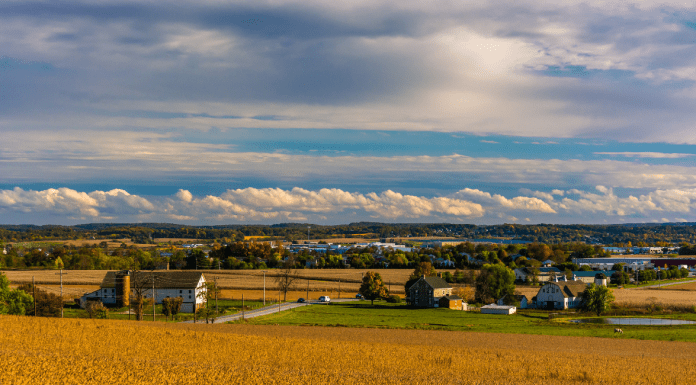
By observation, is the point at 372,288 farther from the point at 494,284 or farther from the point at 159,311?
the point at 159,311

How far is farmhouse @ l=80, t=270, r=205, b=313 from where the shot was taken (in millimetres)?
82812

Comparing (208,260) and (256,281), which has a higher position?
(208,260)

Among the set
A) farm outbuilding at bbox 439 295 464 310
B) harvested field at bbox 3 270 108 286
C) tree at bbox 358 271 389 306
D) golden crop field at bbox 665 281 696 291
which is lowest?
golden crop field at bbox 665 281 696 291

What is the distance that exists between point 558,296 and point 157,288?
6684 centimetres

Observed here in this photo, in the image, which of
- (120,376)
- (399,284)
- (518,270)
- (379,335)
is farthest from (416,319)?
(518,270)

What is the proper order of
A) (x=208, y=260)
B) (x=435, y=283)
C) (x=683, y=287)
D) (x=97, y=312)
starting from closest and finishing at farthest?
(x=97, y=312)
(x=435, y=283)
(x=683, y=287)
(x=208, y=260)

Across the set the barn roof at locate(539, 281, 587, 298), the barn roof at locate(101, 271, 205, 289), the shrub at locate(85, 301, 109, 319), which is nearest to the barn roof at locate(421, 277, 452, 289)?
the barn roof at locate(539, 281, 587, 298)

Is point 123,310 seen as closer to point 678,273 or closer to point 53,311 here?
point 53,311

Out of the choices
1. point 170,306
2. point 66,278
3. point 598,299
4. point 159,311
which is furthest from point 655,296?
point 66,278

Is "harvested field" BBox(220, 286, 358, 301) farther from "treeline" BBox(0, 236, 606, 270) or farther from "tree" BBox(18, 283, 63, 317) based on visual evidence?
"treeline" BBox(0, 236, 606, 270)

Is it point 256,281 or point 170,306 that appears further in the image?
point 256,281

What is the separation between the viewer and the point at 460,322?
67688 millimetres

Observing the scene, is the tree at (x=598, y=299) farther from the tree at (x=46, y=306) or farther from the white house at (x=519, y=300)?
the tree at (x=46, y=306)

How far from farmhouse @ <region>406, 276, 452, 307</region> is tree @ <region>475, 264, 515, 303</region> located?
717 cm
